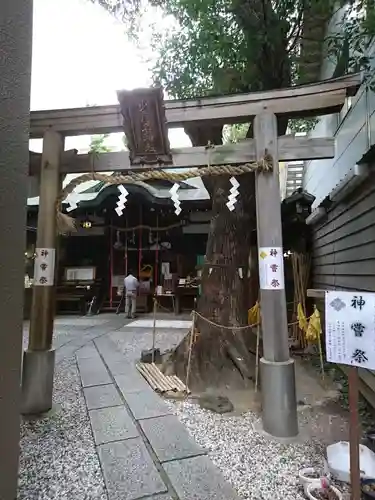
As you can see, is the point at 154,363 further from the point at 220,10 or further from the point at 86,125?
the point at 220,10

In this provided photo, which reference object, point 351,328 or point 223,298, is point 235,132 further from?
point 351,328

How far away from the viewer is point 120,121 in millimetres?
4422

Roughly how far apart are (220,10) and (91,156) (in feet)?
10.7

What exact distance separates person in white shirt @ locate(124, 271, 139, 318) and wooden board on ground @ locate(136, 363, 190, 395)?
588 centimetres

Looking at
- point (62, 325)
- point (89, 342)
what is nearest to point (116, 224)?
point (62, 325)

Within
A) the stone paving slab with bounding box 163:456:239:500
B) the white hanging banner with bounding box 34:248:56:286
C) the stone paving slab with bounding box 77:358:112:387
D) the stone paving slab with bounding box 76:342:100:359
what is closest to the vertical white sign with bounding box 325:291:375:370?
the stone paving slab with bounding box 163:456:239:500

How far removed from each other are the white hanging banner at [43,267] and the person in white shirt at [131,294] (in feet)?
23.7

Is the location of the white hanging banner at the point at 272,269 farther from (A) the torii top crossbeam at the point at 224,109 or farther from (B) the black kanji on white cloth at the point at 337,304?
(A) the torii top crossbeam at the point at 224,109

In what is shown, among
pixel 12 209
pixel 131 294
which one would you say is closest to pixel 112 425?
pixel 12 209

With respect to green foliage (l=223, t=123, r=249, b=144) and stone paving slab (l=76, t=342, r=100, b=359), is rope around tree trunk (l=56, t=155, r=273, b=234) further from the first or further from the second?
green foliage (l=223, t=123, r=249, b=144)

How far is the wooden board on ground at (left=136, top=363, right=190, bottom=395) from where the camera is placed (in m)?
4.87

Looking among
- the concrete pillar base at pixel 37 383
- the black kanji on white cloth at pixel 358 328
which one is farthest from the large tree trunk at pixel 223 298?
the black kanji on white cloth at pixel 358 328

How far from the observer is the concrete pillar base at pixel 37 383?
4.09m

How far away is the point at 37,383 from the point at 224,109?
13.3ft
